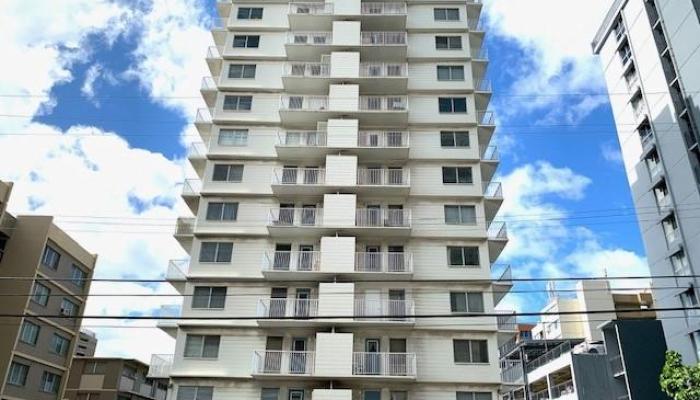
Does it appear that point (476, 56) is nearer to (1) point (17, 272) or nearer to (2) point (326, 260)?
(2) point (326, 260)

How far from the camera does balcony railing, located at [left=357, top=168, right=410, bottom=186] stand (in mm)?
32781

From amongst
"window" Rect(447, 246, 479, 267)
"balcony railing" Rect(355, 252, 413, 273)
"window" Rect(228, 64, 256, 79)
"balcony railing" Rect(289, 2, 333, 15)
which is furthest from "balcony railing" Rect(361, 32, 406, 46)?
"balcony railing" Rect(355, 252, 413, 273)

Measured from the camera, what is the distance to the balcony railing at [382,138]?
33875 millimetres

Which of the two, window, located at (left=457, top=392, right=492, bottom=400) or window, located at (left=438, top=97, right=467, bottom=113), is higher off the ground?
window, located at (left=438, top=97, right=467, bottom=113)

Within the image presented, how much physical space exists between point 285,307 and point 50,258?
973 inches

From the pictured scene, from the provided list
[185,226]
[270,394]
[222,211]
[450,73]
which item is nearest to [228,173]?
[222,211]

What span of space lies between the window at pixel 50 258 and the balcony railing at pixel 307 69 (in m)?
24.5

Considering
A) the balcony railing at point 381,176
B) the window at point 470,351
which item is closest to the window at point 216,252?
the balcony railing at point 381,176

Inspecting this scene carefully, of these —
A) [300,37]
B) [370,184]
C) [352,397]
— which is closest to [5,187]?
[300,37]

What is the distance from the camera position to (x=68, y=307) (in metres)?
45.2

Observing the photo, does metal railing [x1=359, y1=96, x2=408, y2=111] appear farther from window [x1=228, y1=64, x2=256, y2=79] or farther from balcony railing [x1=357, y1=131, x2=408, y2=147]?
window [x1=228, y1=64, x2=256, y2=79]

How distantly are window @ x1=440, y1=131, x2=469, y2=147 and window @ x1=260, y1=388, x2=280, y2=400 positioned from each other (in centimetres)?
1817

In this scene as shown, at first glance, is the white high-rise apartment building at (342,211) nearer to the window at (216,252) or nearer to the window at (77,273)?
the window at (216,252)

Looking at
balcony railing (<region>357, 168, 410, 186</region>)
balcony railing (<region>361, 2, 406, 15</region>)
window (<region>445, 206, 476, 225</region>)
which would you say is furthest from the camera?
balcony railing (<region>361, 2, 406, 15</region>)
